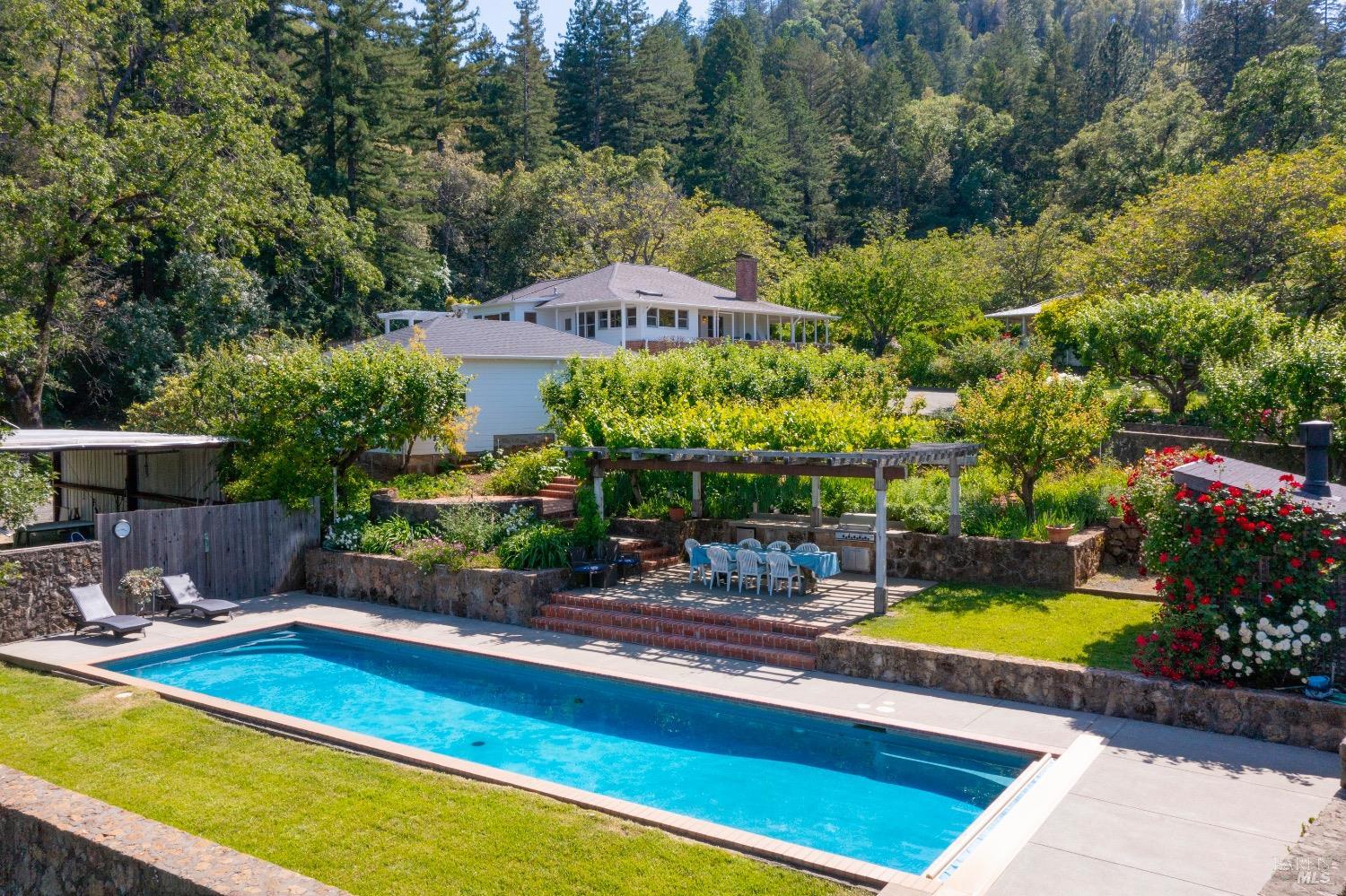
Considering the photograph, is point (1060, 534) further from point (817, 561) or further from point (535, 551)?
point (535, 551)

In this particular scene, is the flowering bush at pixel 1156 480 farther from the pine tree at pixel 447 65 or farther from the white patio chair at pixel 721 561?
the pine tree at pixel 447 65

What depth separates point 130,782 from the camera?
9141 mm

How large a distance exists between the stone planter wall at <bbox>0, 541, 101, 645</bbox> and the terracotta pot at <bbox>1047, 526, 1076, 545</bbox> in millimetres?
16083

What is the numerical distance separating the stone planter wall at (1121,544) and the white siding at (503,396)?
51.3 feet

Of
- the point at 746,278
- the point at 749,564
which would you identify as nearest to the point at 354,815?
the point at 749,564

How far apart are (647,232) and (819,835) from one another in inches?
1838

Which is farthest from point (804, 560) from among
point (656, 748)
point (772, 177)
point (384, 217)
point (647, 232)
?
point (772, 177)

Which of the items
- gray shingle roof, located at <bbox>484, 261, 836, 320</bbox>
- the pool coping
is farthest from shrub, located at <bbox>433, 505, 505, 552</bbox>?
gray shingle roof, located at <bbox>484, 261, 836, 320</bbox>

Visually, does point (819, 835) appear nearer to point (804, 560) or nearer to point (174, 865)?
point (174, 865)

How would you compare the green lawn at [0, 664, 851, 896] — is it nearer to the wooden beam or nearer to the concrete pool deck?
the concrete pool deck

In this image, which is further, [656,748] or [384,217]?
[384,217]

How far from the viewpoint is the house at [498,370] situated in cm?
2705

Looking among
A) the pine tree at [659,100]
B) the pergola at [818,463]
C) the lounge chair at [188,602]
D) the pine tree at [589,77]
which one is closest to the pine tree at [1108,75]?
the pine tree at [659,100]

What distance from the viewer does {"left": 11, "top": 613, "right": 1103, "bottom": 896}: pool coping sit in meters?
7.21
